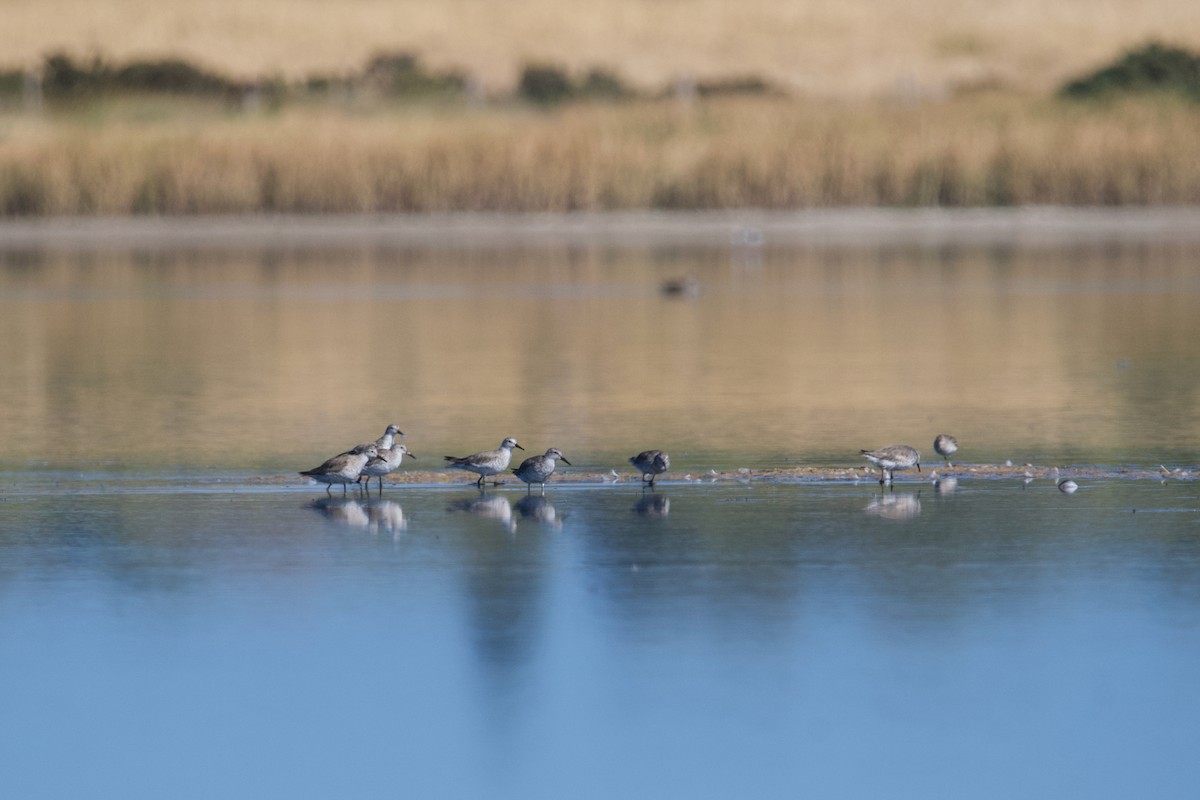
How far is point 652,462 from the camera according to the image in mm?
10859

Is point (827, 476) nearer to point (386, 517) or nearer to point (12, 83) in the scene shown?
point (386, 517)

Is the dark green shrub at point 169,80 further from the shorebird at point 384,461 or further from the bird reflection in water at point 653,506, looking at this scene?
the bird reflection in water at point 653,506

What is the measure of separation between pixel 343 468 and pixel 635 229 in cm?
2732

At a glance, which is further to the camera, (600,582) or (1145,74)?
(1145,74)

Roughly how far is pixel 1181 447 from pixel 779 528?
354 cm

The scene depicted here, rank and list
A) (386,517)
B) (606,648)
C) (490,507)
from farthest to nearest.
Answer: (490,507) → (386,517) → (606,648)

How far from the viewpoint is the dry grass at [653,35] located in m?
81.4

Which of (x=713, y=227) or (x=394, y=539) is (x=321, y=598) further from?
(x=713, y=227)

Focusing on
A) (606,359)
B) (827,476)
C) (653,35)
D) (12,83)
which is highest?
(653,35)

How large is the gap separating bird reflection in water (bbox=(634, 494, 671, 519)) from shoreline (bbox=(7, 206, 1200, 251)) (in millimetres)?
23235

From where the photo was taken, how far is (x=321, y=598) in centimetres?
842

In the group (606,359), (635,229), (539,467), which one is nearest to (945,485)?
(539,467)

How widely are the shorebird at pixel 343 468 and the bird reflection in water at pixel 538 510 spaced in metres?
0.78

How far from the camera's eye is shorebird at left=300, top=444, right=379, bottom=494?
10.7 meters
